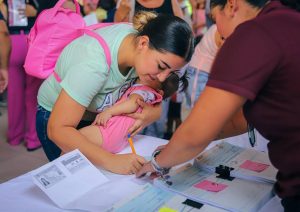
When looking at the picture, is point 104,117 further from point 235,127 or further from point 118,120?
point 235,127

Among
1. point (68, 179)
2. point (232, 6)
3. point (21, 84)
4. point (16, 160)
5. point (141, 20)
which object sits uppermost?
point (232, 6)

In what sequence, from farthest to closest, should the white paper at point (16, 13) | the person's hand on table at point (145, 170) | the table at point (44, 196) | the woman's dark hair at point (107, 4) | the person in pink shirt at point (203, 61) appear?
the woman's dark hair at point (107, 4)
the white paper at point (16, 13)
the person in pink shirt at point (203, 61)
the person's hand on table at point (145, 170)
the table at point (44, 196)

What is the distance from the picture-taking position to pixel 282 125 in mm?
681

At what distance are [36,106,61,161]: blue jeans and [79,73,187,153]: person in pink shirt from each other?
0.21 metres

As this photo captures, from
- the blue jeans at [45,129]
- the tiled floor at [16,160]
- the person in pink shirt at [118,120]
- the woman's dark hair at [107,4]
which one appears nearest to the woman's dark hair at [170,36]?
the person in pink shirt at [118,120]

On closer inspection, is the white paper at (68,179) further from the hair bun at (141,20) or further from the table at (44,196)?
the hair bun at (141,20)

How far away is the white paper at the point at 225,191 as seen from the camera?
881 millimetres

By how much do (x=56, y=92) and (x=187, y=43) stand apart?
50 cm

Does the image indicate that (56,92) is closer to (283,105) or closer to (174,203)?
(174,203)

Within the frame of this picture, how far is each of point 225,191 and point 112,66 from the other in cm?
53

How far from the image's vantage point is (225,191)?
94 centimetres

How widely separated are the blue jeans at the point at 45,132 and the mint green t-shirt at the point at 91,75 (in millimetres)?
26

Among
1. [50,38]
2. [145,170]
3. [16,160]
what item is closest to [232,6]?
[145,170]

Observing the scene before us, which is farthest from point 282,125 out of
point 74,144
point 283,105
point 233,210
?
point 74,144
